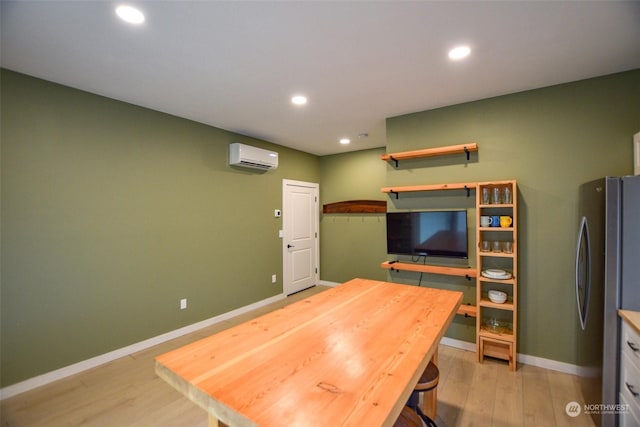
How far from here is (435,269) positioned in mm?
3068

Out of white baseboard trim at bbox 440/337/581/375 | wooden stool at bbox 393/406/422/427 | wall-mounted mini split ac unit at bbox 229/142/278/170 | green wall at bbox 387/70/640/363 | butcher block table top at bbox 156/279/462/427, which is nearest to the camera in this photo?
butcher block table top at bbox 156/279/462/427

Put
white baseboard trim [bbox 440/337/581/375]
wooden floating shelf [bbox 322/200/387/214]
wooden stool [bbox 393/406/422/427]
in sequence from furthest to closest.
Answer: wooden floating shelf [bbox 322/200/387/214] → white baseboard trim [bbox 440/337/581/375] → wooden stool [bbox 393/406/422/427]

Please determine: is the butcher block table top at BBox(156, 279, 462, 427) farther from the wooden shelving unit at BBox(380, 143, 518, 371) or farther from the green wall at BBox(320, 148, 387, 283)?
the green wall at BBox(320, 148, 387, 283)

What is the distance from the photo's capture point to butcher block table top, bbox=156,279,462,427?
32.0 inches

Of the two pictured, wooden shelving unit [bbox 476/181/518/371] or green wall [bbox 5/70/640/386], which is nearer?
green wall [bbox 5/70/640/386]

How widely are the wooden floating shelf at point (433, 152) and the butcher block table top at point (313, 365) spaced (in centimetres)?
188

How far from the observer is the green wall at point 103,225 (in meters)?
2.37

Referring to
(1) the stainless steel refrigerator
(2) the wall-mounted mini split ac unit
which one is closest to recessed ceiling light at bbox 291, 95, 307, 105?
(2) the wall-mounted mini split ac unit

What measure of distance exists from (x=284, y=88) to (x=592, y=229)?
269 centimetres

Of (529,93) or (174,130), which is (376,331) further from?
(174,130)

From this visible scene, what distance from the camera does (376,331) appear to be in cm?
135

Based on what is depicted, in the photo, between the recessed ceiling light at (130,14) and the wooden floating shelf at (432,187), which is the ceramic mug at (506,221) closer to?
the wooden floating shelf at (432,187)

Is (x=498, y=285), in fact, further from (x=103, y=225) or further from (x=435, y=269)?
(x=103, y=225)

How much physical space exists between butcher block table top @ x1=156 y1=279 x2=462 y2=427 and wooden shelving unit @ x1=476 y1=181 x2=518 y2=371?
136 centimetres
